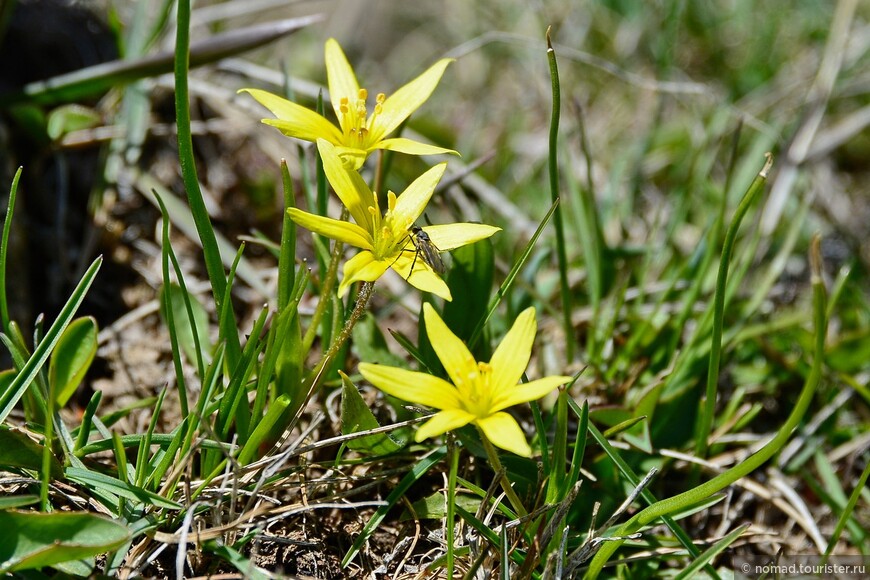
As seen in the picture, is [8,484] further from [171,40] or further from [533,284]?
[171,40]

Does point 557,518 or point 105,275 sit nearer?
point 557,518

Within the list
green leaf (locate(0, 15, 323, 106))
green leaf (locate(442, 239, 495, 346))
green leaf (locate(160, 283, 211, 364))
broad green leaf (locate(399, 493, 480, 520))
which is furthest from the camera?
green leaf (locate(0, 15, 323, 106))

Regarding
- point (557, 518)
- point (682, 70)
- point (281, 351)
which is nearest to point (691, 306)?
point (557, 518)

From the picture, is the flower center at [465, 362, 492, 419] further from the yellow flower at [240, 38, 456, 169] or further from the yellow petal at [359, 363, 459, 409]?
the yellow flower at [240, 38, 456, 169]

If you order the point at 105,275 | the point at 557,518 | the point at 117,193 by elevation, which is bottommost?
the point at 557,518

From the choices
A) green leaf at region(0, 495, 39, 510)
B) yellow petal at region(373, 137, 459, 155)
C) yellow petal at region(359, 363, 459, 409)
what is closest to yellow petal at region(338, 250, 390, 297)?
yellow petal at region(359, 363, 459, 409)
